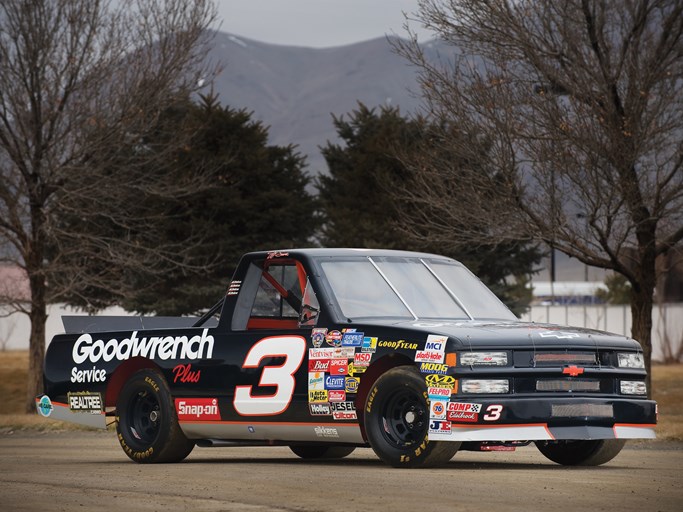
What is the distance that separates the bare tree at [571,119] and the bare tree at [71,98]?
6029 millimetres

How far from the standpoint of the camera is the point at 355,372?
1198 centimetres

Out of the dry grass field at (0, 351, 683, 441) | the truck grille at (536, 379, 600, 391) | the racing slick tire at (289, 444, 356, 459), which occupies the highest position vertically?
the truck grille at (536, 379, 600, 391)

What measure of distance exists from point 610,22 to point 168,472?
14.7 m

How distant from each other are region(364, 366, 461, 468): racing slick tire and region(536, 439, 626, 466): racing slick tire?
4.69 ft

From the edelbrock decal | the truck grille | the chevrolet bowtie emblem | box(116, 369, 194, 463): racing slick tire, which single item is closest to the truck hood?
the chevrolet bowtie emblem

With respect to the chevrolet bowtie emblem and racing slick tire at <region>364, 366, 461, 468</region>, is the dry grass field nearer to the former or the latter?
the chevrolet bowtie emblem

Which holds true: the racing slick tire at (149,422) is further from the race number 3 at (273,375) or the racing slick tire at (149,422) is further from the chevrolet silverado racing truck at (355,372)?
the race number 3 at (273,375)

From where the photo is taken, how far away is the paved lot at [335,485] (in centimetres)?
919

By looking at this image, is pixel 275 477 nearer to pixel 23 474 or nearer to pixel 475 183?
pixel 23 474

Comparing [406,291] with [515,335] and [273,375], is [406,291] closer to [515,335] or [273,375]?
[273,375]

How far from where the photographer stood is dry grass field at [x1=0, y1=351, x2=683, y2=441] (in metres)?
22.8

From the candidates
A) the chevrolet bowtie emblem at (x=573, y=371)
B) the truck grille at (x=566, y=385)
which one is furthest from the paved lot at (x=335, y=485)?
the chevrolet bowtie emblem at (x=573, y=371)

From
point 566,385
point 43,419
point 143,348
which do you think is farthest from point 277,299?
point 43,419

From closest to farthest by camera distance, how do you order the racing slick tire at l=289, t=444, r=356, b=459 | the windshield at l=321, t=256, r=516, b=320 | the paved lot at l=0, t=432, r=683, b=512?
the paved lot at l=0, t=432, r=683, b=512 → the windshield at l=321, t=256, r=516, b=320 → the racing slick tire at l=289, t=444, r=356, b=459
